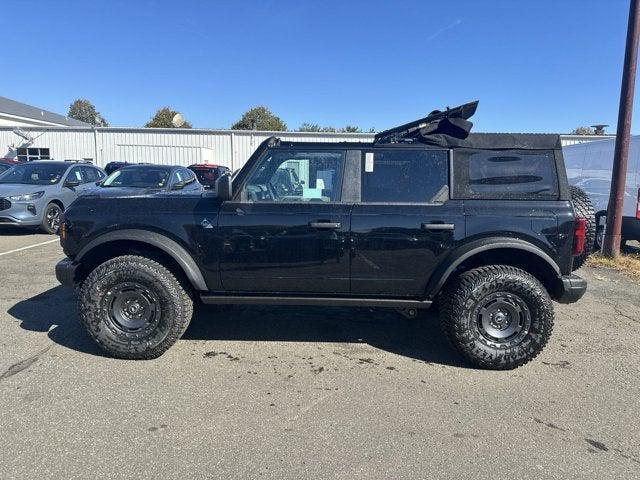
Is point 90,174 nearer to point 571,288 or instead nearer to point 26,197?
point 26,197

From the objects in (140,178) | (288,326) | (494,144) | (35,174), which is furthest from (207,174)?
(494,144)

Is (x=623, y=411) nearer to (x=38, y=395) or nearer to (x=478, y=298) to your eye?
(x=478, y=298)

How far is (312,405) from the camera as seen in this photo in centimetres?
304

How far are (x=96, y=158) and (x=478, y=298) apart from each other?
28.6 m

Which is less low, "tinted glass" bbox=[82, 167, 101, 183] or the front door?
"tinted glass" bbox=[82, 167, 101, 183]

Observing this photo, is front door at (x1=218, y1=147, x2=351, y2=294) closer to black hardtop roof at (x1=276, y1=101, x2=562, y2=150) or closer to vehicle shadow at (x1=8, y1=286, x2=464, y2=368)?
black hardtop roof at (x1=276, y1=101, x2=562, y2=150)

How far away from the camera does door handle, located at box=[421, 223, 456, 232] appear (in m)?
3.53

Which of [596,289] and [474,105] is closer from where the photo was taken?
[474,105]

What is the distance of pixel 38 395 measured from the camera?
3088 millimetres

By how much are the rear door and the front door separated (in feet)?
0.55

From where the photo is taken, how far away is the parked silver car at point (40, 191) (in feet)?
30.0

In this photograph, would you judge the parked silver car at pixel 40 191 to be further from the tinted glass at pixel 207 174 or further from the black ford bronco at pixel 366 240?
the black ford bronco at pixel 366 240

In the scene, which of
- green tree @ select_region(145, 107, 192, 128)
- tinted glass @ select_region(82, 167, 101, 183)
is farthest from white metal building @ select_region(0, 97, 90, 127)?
tinted glass @ select_region(82, 167, 101, 183)

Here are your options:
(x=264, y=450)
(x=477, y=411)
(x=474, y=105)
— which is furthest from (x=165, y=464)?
(x=474, y=105)
